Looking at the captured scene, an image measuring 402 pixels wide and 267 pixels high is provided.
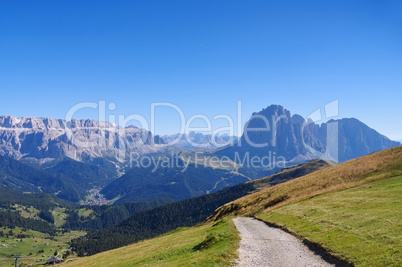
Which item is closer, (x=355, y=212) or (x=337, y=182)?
(x=355, y=212)

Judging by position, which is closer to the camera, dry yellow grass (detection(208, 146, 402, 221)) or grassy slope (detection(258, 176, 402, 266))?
grassy slope (detection(258, 176, 402, 266))

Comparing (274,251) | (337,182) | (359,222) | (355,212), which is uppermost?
(337,182)

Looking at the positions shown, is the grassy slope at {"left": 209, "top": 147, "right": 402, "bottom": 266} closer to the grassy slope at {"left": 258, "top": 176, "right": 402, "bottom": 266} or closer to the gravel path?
the grassy slope at {"left": 258, "top": 176, "right": 402, "bottom": 266}

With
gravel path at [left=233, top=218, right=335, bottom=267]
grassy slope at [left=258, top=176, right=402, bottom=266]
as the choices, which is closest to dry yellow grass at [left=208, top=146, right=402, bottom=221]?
grassy slope at [left=258, top=176, right=402, bottom=266]

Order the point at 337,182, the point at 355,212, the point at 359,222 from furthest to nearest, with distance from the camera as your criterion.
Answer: the point at 337,182 < the point at 355,212 < the point at 359,222

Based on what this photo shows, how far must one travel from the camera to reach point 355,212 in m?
33.0

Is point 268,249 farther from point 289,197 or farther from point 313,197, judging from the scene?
point 289,197

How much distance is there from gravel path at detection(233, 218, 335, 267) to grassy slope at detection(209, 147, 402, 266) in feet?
5.48

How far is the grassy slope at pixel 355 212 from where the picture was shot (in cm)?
2284

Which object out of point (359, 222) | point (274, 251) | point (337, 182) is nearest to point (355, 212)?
point (359, 222)

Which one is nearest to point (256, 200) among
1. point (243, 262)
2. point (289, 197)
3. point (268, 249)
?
point (289, 197)

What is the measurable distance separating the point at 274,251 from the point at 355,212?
12688mm

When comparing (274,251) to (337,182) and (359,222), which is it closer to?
(359,222)

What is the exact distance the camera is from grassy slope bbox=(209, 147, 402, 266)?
2284 cm
